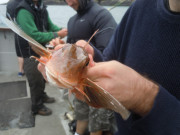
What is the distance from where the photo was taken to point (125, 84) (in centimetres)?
69

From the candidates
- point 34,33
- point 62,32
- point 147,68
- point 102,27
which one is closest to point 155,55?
point 147,68

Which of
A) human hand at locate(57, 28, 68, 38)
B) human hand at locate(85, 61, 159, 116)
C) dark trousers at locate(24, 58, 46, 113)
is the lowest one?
dark trousers at locate(24, 58, 46, 113)

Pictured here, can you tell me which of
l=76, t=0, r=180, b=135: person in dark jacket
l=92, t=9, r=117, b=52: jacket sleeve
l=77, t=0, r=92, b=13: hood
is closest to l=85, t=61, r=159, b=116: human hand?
l=76, t=0, r=180, b=135: person in dark jacket

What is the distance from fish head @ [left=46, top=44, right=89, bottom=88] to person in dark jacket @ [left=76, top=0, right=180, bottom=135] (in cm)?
6

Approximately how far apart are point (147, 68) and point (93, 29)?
1328 millimetres

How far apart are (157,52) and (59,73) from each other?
61 centimetres

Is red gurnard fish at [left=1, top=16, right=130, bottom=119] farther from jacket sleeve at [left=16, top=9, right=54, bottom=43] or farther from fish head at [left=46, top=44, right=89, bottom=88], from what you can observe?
jacket sleeve at [left=16, top=9, right=54, bottom=43]

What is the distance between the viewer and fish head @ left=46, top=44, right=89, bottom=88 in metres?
0.73

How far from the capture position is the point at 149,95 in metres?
0.74

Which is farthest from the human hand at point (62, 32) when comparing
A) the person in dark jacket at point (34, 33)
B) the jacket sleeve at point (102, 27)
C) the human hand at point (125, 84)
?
the human hand at point (125, 84)

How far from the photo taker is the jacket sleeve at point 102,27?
6.89 ft

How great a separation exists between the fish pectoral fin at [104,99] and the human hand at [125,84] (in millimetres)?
23

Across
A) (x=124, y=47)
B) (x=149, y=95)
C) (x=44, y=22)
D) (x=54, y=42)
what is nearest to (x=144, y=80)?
(x=149, y=95)

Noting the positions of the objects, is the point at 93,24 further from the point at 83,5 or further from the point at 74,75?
the point at 74,75
